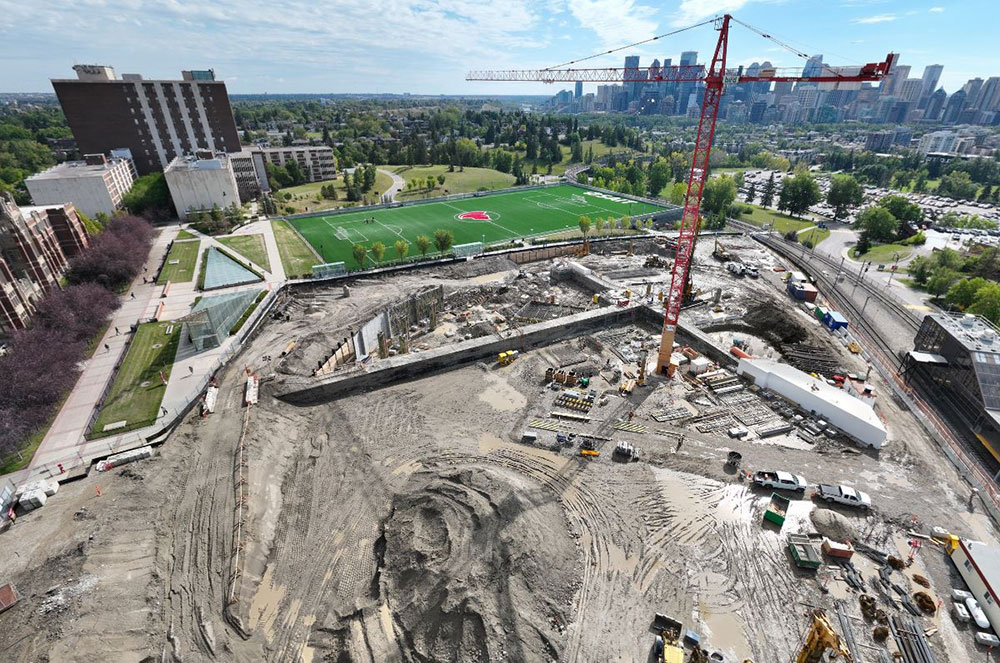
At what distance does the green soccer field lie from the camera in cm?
7131

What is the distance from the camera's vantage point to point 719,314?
47844 mm

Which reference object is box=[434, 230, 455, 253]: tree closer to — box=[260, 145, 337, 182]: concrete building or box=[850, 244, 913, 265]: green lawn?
box=[850, 244, 913, 265]: green lawn

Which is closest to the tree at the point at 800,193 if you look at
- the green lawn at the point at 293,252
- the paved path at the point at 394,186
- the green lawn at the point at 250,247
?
the paved path at the point at 394,186

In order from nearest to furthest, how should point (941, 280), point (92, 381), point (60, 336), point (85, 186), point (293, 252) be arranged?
point (92, 381), point (60, 336), point (941, 280), point (293, 252), point (85, 186)

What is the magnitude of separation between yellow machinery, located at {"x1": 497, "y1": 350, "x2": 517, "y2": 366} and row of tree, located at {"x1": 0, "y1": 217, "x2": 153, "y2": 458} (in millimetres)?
30323

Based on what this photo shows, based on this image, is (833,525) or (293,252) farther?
(293,252)

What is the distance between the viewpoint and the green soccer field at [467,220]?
71.3 meters

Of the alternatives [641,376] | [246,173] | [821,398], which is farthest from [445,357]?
[246,173]

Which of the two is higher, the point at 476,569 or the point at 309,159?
the point at 309,159

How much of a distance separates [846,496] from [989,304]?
111 feet

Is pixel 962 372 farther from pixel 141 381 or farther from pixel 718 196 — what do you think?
pixel 718 196

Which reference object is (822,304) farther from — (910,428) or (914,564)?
(914,564)

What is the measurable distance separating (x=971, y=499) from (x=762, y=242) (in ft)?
186

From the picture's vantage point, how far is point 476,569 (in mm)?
20406
